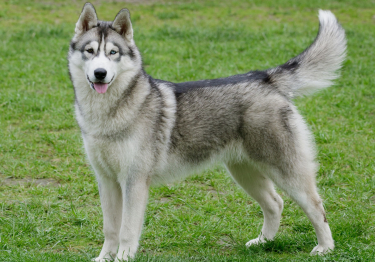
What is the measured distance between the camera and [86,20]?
13.6 feet

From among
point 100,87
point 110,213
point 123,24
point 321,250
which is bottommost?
point 321,250

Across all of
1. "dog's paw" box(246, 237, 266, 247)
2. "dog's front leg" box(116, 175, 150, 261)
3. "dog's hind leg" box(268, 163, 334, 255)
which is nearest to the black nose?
"dog's front leg" box(116, 175, 150, 261)

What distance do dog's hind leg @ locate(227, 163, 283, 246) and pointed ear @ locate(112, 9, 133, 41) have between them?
1471mm

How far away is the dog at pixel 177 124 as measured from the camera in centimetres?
403

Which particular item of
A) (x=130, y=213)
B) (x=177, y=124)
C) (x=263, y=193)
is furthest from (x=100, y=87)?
(x=263, y=193)

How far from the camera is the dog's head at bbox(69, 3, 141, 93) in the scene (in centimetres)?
387

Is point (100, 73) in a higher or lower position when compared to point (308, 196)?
higher

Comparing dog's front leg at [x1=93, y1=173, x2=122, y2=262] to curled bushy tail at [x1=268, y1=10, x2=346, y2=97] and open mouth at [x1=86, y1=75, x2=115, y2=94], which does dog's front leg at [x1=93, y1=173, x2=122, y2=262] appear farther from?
curled bushy tail at [x1=268, y1=10, x2=346, y2=97]

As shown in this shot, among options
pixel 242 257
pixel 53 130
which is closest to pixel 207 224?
pixel 242 257

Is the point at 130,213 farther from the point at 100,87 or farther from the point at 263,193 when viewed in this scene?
the point at 263,193

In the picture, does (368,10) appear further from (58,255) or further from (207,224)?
(58,255)

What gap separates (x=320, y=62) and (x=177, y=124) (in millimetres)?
1395

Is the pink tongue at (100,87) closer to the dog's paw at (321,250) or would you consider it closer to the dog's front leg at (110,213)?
the dog's front leg at (110,213)

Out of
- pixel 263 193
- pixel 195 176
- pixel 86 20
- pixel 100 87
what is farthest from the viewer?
pixel 195 176
